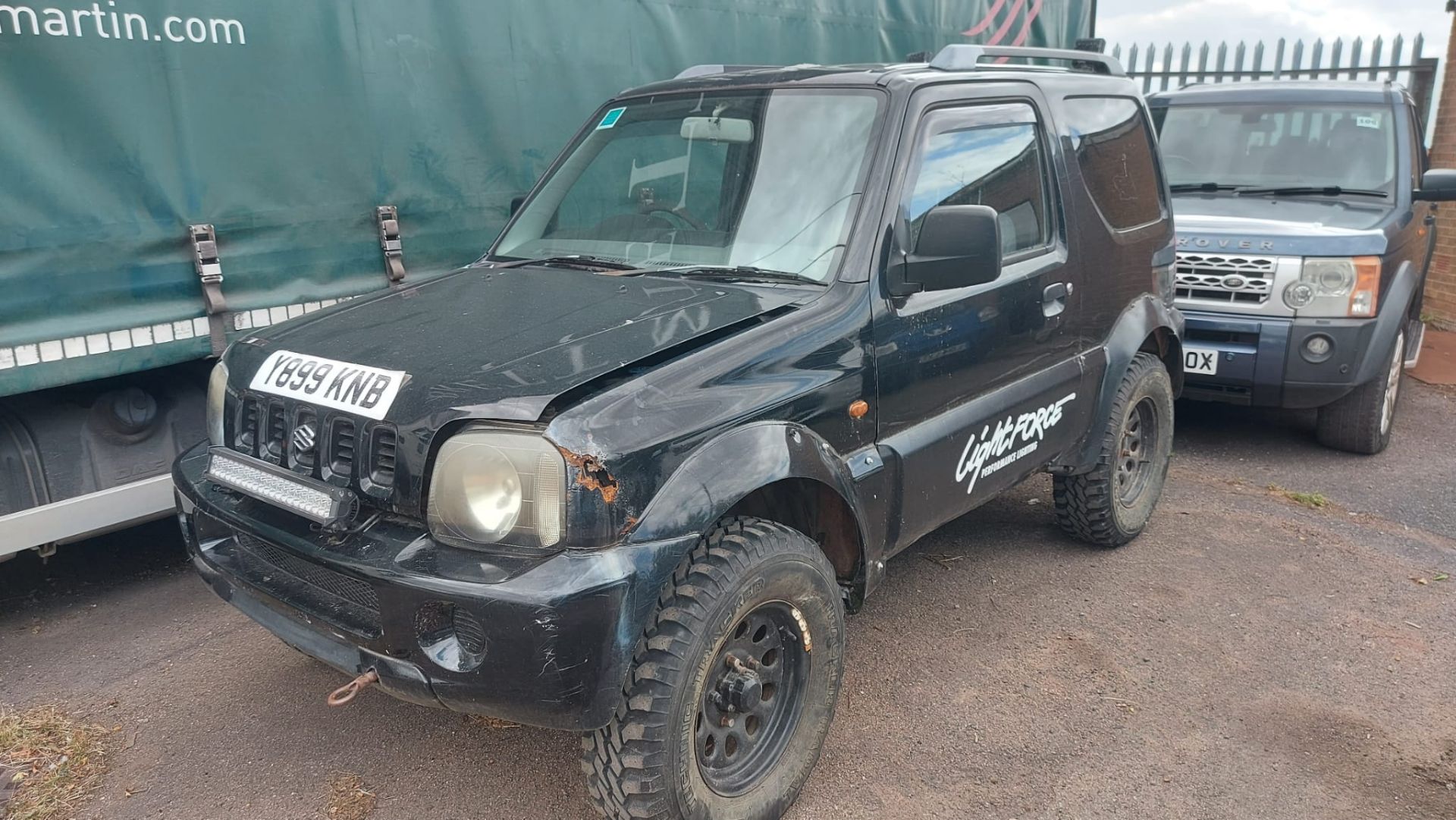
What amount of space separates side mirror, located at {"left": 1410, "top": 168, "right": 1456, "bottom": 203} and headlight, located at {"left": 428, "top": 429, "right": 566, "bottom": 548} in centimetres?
591

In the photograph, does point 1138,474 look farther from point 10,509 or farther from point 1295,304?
point 10,509

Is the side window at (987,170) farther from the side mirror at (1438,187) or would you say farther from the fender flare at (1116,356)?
Result: the side mirror at (1438,187)

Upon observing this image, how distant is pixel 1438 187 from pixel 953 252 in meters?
4.68

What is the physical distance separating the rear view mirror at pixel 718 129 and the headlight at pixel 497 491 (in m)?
1.51

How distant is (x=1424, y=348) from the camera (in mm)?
A: 8609

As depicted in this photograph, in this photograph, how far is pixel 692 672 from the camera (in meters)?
2.39

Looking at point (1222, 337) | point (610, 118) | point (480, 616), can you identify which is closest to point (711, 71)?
point (610, 118)

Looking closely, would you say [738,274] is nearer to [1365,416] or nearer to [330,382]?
[330,382]

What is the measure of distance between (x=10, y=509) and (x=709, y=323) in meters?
2.71

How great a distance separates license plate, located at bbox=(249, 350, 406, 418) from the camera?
2449 mm

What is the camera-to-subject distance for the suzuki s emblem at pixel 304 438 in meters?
2.54

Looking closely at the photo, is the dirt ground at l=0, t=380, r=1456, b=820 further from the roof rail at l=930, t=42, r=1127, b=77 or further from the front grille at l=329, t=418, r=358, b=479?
the roof rail at l=930, t=42, r=1127, b=77

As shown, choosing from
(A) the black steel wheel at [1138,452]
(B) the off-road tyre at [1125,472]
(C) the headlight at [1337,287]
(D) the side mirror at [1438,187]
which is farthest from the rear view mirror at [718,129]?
(D) the side mirror at [1438,187]

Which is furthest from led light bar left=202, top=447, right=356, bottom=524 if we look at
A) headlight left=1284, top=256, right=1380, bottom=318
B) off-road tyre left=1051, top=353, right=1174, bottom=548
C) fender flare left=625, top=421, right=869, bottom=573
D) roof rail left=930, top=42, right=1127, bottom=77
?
headlight left=1284, top=256, right=1380, bottom=318
